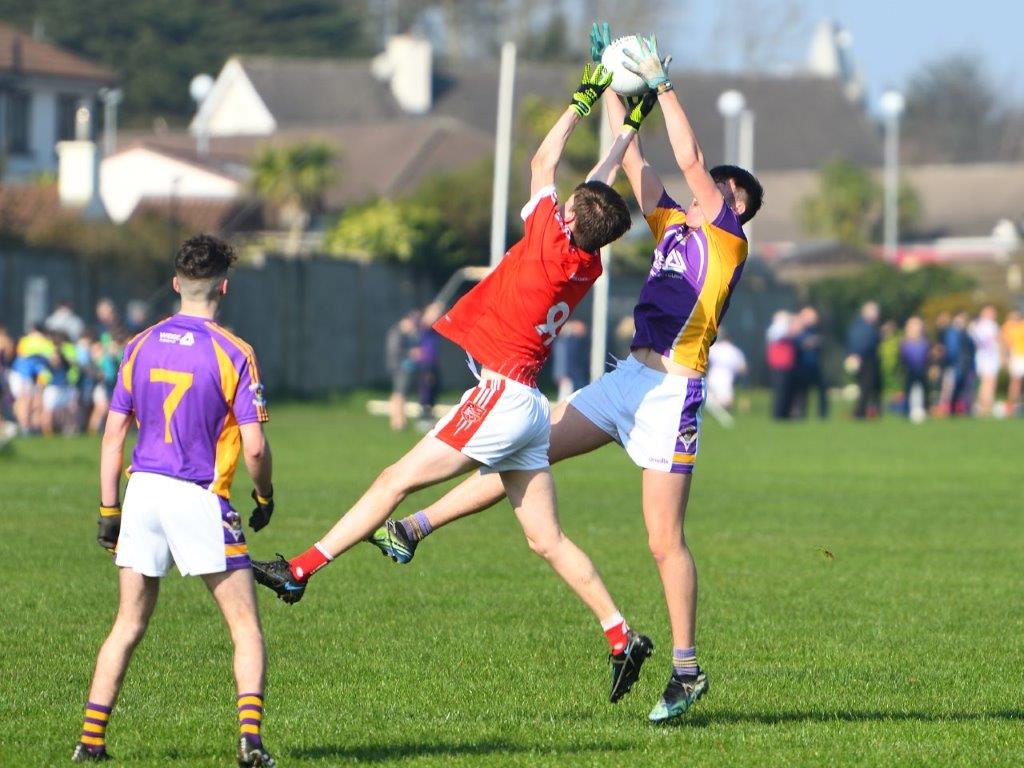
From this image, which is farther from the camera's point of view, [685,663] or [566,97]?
Answer: [566,97]

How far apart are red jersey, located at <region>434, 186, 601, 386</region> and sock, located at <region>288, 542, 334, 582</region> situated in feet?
→ 3.38

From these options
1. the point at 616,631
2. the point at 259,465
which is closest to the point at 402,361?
the point at 616,631

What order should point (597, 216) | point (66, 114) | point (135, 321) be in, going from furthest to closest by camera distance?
point (66, 114) → point (135, 321) → point (597, 216)

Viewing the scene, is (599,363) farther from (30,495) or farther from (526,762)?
(526,762)

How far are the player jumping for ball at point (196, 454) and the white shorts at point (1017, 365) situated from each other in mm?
32269

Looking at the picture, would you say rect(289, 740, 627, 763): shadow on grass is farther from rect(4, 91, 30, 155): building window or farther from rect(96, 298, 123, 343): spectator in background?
rect(4, 91, 30, 155): building window

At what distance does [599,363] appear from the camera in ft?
119

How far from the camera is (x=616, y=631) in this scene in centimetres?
784

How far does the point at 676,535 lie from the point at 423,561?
5762 millimetres

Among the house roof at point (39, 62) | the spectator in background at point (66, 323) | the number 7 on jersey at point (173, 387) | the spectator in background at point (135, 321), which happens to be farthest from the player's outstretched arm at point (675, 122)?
the house roof at point (39, 62)

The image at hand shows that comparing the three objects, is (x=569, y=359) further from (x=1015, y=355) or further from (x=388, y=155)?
(x=388, y=155)

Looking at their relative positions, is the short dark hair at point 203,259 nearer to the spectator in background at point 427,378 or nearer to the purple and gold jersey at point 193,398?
the purple and gold jersey at point 193,398

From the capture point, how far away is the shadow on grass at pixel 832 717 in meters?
8.02

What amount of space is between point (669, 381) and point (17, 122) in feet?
183
